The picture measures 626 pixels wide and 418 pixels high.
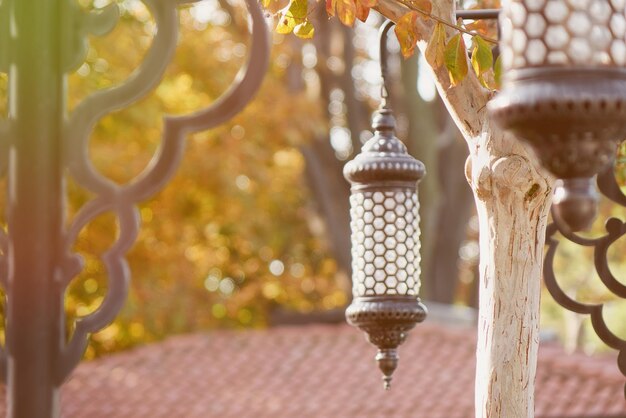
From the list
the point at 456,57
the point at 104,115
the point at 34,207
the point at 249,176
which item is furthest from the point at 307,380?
the point at 34,207

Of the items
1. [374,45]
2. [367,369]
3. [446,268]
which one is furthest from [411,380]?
[374,45]

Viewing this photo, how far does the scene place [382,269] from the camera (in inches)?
168

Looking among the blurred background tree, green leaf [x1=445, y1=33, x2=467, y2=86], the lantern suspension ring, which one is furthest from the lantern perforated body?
the blurred background tree

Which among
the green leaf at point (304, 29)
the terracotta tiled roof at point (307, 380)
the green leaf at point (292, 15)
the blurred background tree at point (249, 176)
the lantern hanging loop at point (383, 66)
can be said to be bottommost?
the terracotta tiled roof at point (307, 380)

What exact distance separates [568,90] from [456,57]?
1568 millimetres

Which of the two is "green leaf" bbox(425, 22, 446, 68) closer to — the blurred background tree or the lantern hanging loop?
the lantern hanging loop

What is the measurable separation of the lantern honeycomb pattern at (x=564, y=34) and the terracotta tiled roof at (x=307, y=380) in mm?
9693

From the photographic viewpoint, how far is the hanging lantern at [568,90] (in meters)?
1.93

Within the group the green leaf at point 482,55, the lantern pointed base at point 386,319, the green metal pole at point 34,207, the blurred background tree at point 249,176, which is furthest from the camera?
the blurred background tree at point 249,176

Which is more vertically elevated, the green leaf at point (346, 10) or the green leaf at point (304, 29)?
the green leaf at point (346, 10)

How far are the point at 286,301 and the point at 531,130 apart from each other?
15.4 m

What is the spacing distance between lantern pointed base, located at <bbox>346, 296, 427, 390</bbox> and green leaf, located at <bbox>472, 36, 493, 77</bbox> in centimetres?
107

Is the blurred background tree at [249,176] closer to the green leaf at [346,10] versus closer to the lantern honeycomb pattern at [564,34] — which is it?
the green leaf at [346,10]

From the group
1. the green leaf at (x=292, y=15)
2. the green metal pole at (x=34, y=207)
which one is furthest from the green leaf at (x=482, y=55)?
the green metal pole at (x=34, y=207)
